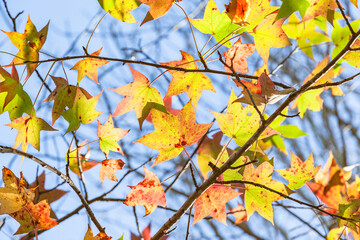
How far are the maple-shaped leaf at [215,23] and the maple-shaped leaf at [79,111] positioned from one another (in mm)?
257

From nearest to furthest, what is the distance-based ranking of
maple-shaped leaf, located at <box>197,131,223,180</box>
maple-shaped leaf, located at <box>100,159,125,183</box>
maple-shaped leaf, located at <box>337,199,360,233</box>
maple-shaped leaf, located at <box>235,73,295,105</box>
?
maple-shaped leaf, located at <box>235,73,295,105</box>
maple-shaped leaf, located at <box>337,199,360,233</box>
maple-shaped leaf, located at <box>100,159,125,183</box>
maple-shaped leaf, located at <box>197,131,223,180</box>

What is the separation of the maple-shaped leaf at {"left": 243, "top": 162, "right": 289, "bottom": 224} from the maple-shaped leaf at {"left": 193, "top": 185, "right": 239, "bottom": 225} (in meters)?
0.04

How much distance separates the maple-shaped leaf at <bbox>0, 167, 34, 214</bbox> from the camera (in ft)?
2.01

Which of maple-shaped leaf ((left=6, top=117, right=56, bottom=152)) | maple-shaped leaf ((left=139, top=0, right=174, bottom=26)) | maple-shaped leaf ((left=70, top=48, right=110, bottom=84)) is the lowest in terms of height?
maple-shaped leaf ((left=6, top=117, right=56, bottom=152))

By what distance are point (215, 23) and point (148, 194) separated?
1.20ft

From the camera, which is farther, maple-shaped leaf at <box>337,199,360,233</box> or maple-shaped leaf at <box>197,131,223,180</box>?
maple-shaped leaf at <box>197,131,223,180</box>

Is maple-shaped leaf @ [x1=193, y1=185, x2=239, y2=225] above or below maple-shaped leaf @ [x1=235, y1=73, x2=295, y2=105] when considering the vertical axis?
below

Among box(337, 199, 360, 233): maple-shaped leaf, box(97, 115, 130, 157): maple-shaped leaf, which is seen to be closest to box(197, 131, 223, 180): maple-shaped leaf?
box(97, 115, 130, 157): maple-shaped leaf

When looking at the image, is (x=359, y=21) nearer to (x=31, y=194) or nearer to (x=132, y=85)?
(x=132, y=85)

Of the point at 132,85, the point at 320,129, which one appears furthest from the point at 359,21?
the point at 320,129

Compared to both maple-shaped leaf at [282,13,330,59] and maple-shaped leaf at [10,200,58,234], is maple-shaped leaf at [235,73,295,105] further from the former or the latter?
maple-shaped leaf at [282,13,330,59]

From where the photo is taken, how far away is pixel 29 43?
69 centimetres

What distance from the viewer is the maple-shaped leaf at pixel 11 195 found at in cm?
61

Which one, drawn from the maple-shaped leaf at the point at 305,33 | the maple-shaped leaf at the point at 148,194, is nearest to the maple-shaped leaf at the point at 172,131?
the maple-shaped leaf at the point at 148,194
